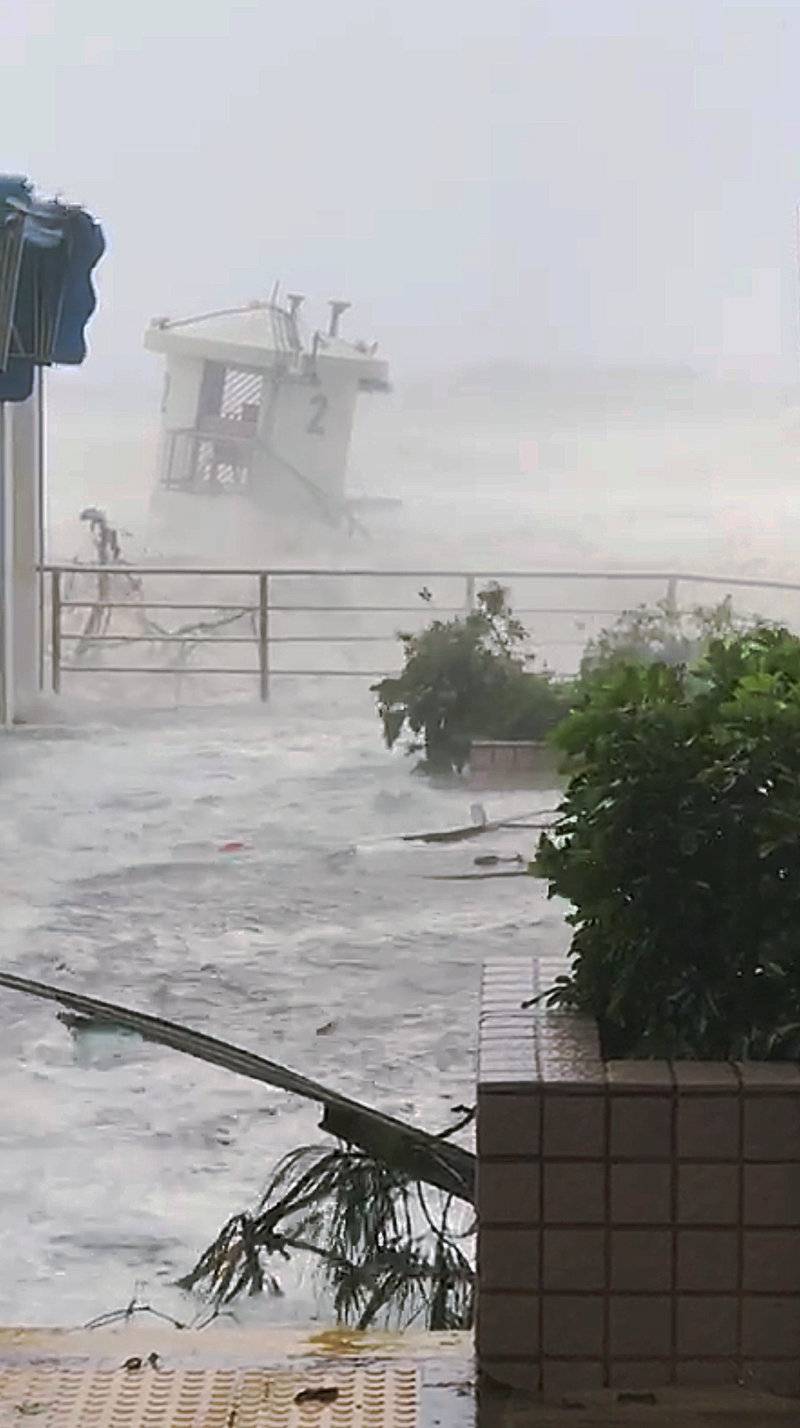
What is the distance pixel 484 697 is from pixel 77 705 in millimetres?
560

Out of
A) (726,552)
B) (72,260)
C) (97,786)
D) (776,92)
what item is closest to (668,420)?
(726,552)

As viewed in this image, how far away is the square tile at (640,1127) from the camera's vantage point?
125cm

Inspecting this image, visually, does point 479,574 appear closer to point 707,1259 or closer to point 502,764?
point 502,764

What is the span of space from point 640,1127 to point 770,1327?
0.17 meters

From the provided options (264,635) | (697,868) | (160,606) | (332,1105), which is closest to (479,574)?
(264,635)

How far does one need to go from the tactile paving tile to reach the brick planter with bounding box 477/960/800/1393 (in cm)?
11

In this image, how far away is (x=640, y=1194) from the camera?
1.25 meters

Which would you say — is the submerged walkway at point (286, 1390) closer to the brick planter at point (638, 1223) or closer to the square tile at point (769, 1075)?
the brick planter at point (638, 1223)

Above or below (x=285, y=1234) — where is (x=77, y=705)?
above

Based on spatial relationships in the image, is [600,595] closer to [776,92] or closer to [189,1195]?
[776,92]

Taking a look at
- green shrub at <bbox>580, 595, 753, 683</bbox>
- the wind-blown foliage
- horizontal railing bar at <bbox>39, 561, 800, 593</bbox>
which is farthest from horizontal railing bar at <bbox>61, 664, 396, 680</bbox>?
the wind-blown foliage

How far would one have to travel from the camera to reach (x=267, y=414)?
2.39 metres

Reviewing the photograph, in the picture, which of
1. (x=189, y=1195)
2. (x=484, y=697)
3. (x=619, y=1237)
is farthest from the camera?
(x=484, y=697)

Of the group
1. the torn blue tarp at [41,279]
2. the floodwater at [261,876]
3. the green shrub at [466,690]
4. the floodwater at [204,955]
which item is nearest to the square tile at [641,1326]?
the floodwater at [204,955]
